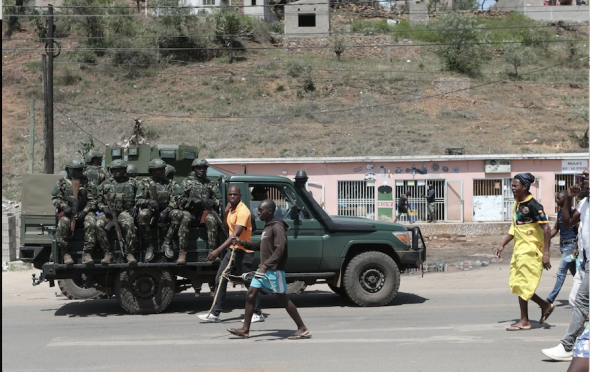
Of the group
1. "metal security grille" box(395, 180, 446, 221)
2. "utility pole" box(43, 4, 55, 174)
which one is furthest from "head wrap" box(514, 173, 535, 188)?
"metal security grille" box(395, 180, 446, 221)

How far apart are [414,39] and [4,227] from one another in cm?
4993

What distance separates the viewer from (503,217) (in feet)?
92.7

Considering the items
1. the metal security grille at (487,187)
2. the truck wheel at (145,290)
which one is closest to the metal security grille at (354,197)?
the metal security grille at (487,187)

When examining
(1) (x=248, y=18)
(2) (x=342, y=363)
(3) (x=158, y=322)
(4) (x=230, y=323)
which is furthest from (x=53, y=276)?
(1) (x=248, y=18)

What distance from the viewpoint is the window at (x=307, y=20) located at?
205ft

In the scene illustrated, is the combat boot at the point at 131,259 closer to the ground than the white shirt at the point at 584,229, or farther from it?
closer to the ground

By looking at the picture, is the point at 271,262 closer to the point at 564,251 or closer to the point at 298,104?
the point at 564,251

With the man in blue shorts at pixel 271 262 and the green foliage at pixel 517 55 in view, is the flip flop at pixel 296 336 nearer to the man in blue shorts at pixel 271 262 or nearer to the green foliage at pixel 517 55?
the man in blue shorts at pixel 271 262

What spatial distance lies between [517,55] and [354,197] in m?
33.0

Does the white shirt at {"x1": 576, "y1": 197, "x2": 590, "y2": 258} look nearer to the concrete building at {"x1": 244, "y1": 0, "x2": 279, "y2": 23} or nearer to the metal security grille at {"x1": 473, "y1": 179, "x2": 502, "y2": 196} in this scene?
the metal security grille at {"x1": 473, "y1": 179, "x2": 502, "y2": 196}

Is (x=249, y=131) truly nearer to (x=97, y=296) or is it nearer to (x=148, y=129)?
(x=148, y=129)

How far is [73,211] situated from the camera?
400 inches

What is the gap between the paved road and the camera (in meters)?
7.27

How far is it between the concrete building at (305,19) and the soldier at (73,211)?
172 ft
